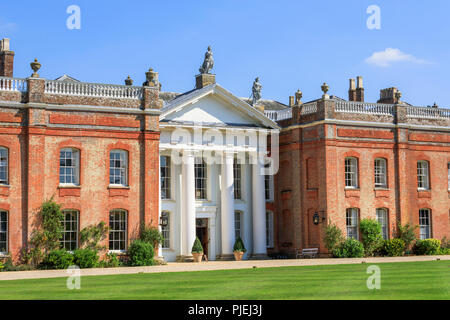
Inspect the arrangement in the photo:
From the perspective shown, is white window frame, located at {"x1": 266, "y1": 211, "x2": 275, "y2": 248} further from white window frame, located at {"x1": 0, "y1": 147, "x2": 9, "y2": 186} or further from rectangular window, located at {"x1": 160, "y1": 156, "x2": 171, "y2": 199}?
white window frame, located at {"x1": 0, "y1": 147, "x2": 9, "y2": 186}

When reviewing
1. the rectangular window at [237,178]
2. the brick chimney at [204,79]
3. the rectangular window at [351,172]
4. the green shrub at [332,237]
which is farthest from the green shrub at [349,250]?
the brick chimney at [204,79]

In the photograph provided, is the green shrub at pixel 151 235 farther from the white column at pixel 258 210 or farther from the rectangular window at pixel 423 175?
the rectangular window at pixel 423 175

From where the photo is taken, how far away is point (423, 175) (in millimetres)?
42219

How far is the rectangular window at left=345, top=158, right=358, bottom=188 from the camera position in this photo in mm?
39781

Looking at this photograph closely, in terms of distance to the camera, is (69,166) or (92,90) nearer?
(69,166)

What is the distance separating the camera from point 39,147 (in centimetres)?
3241

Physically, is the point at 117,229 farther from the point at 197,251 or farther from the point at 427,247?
the point at 427,247

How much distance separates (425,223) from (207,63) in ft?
51.0

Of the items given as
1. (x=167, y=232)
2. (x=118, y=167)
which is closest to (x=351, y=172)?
(x=167, y=232)

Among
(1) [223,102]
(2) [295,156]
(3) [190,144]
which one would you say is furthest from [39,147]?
(2) [295,156]

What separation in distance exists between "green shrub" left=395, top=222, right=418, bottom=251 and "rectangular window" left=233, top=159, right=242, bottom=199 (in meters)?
8.98

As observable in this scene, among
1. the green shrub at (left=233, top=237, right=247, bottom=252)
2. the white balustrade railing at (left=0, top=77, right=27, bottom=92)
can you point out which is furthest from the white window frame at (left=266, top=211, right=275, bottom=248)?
the white balustrade railing at (left=0, top=77, right=27, bottom=92)

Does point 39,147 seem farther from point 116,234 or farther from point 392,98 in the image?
point 392,98
